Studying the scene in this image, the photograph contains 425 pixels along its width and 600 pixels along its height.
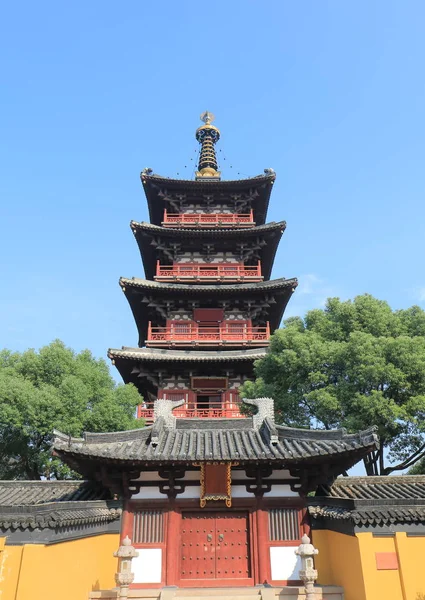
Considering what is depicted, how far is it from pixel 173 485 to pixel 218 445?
1.69 meters

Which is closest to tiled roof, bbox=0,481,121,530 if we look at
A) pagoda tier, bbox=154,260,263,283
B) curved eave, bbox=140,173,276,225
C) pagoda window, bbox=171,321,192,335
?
pagoda window, bbox=171,321,192,335

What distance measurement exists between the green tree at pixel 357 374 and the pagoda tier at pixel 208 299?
5.73 m

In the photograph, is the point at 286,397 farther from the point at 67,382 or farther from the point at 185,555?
the point at 67,382

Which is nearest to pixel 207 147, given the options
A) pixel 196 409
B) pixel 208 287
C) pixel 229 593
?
pixel 208 287

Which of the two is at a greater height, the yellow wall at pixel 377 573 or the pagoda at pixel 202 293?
the pagoda at pixel 202 293

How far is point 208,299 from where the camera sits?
25.2m

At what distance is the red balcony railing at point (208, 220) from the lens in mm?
27250

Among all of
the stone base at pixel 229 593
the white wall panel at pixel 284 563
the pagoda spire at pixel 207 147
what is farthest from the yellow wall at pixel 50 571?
the pagoda spire at pixel 207 147

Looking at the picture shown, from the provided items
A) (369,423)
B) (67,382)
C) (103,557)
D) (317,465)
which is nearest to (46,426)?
(67,382)

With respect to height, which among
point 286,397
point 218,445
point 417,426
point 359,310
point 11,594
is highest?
point 359,310

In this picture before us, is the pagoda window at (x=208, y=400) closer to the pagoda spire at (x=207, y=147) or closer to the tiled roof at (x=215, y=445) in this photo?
the tiled roof at (x=215, y=445)

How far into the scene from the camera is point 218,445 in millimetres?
12383

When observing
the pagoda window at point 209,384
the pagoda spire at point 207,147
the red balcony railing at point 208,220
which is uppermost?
the pagoda spire at point 207,147

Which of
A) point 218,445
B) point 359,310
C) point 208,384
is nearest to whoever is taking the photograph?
point 218,445
